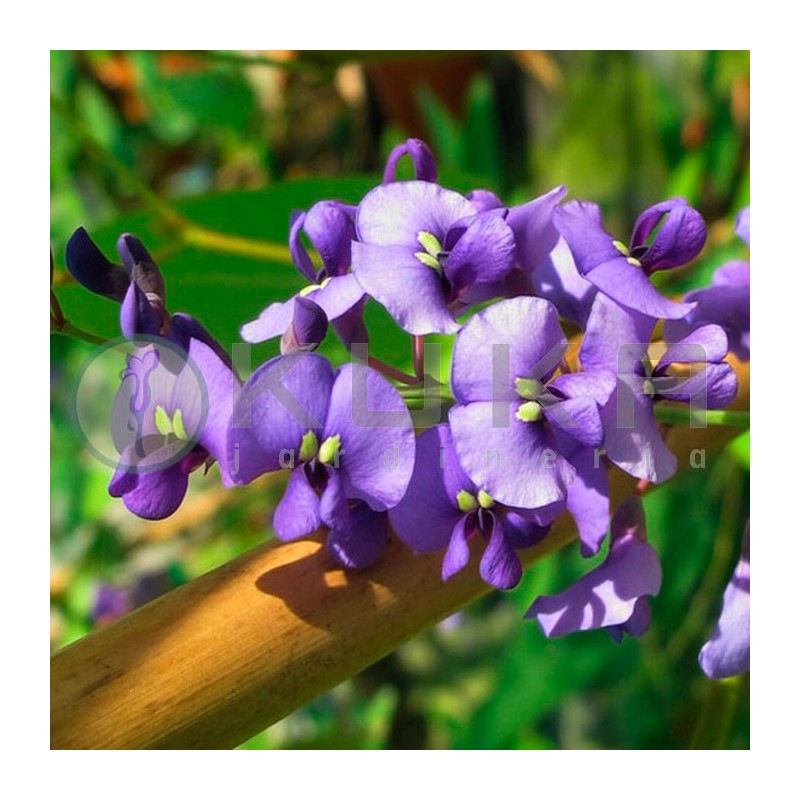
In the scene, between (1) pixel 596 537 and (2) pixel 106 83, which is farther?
(2) pixel 106 83

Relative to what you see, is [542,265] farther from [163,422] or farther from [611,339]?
[163,422]

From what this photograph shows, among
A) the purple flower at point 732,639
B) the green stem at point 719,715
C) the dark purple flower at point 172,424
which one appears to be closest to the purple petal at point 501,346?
the dark purple flower at point 172,424

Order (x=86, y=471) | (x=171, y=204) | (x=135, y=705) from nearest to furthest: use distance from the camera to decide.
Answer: (x=135, y=705) < (x=171, y=204) < (x=86, y=471)

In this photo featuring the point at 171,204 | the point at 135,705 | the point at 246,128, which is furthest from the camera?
the point at 246,128

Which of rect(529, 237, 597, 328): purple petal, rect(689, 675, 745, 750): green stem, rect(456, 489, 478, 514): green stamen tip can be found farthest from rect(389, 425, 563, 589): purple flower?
rect(689, 675, 745, 750): green stem

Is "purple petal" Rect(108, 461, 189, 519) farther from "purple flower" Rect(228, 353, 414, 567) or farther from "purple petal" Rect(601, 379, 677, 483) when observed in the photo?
"purple petal" Rect(601, 379, 677, 483)

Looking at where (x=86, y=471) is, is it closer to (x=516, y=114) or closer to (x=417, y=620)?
(x=516, y=114)
